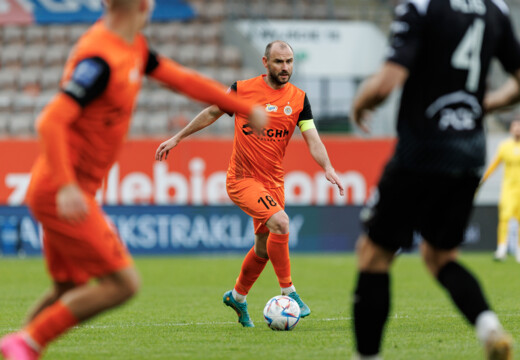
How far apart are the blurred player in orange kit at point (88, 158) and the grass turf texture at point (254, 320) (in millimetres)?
1486

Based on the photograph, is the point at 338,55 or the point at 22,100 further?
the point at 338,55

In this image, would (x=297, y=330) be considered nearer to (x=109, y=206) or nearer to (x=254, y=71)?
(x=109, y=206)

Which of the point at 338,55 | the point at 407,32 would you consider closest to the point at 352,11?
the point at 338,55

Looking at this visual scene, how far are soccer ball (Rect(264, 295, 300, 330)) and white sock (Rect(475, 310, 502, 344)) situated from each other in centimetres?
281

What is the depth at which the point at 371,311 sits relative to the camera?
4.75m

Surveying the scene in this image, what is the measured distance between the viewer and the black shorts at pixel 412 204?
470cm

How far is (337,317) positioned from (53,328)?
4.22 meters

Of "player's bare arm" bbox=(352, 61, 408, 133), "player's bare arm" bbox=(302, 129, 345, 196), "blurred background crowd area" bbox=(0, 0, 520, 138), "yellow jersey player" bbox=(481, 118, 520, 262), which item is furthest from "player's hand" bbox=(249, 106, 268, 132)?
"blurred background crowd area" bbox=(0, 0, 520, 138)

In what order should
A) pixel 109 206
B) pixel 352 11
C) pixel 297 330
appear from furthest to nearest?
1. pixel 352 11
2. pixel 109 206
3. pixel 297 330

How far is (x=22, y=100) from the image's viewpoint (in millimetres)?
20875

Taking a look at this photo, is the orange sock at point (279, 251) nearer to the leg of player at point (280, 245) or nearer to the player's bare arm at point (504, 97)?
the leg of player at point (280, 245)

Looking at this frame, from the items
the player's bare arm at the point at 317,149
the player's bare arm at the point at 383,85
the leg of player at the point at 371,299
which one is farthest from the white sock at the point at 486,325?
the player's bare arm at the point at 317,149

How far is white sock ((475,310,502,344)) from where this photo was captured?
466 centimetres

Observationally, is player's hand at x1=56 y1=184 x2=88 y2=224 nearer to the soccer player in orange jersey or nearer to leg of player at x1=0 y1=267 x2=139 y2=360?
leg of player at x1=0 y1=267 x2=139 y2=360
